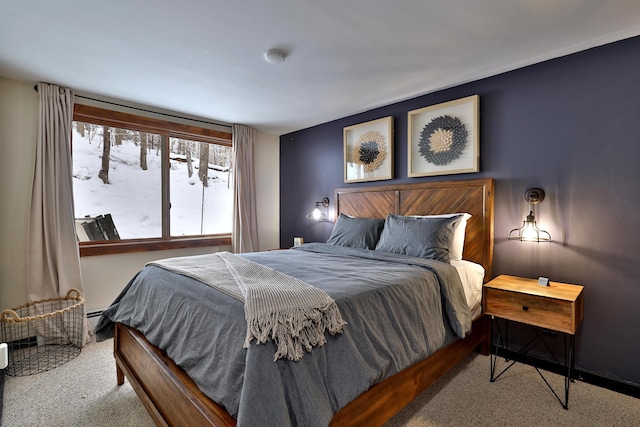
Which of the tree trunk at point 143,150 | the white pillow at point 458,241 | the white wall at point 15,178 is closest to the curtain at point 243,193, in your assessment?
the tree trunk at point 143,150

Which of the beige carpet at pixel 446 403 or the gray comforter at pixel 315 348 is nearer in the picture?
the gray comforter at pixel 315 348

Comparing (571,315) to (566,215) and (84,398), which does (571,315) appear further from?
(84,398)

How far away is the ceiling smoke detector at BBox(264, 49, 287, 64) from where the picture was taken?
227 cm

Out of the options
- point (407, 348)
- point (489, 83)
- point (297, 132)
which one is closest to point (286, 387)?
point (407, 348)

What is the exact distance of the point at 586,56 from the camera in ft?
7.27

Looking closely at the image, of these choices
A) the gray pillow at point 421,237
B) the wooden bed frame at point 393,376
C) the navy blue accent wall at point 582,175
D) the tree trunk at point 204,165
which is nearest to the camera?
the wooden bed frame at point 393,376

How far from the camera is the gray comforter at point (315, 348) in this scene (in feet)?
3.70

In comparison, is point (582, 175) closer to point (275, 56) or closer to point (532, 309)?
point (532, 309)

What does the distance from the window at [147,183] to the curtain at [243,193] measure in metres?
0.17

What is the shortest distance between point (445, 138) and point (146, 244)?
11.3 ft

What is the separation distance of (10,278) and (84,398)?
1.62 m

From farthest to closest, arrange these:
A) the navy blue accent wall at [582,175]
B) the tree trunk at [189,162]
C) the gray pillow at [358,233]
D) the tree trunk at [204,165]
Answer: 1. the tree trunk at [204,165]
2. the tree trunk at [189,162]
3. the gray pillow at [358,233]
4. the navy blue accent wall at [582,175]

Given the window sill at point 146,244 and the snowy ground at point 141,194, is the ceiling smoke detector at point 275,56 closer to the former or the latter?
the snowy ground at point 141,194

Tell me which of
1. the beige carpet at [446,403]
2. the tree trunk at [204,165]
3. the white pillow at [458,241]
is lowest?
the beige carpet at [446,403]
